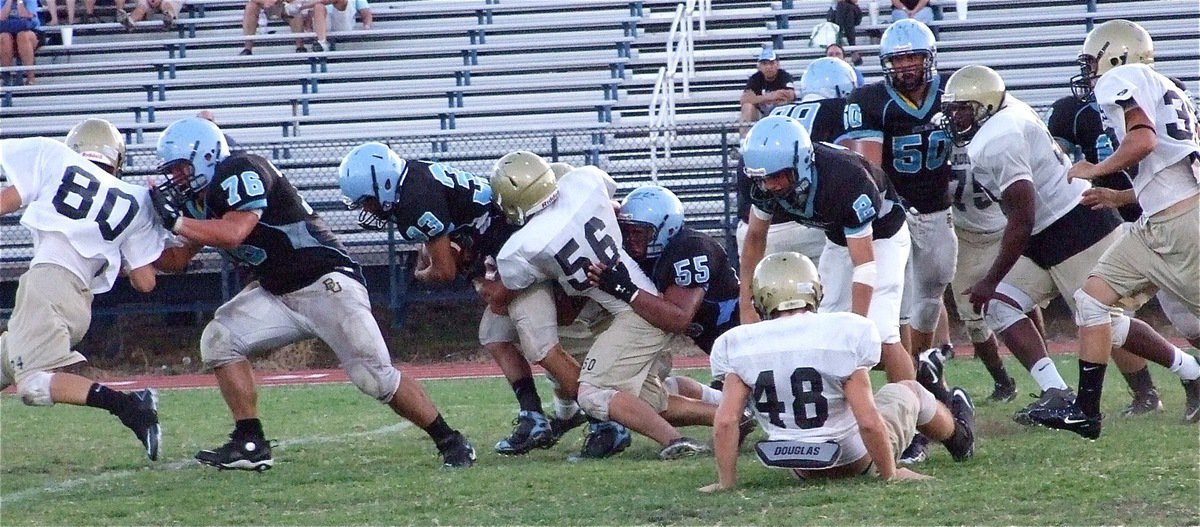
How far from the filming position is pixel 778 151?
5.52 meters

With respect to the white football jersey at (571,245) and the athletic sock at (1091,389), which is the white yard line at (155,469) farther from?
the athletic sock at (1091,389)

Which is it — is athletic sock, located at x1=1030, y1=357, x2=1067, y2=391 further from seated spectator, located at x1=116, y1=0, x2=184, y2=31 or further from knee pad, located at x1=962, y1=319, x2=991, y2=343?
seated spectator, located at x1=116, y1=0, x2=184, y2=31

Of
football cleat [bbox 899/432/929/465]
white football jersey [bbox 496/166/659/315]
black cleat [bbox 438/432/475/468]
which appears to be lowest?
black cleat [bbox 438/432/475/468]

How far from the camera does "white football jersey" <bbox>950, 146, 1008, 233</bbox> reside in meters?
7.31

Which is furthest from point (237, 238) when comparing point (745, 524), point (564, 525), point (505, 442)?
point (745, 524)

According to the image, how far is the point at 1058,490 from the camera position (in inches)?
184

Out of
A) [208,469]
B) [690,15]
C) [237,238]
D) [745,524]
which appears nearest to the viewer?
[745,524]

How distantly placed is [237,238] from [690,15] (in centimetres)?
925

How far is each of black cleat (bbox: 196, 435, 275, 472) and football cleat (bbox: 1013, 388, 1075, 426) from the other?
10.4ft

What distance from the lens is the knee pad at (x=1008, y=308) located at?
7008 mm

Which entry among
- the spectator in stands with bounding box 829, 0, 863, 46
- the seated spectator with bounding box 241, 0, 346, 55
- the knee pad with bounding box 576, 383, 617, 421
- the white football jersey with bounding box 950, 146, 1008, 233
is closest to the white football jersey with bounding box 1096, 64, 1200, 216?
the white football jersey with bounding box 950, 146, 1008, 233

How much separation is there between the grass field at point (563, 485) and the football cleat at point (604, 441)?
8cm

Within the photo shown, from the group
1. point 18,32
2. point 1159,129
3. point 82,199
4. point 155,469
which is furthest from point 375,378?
point 18,32

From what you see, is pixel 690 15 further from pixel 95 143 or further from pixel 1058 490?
pixel 1058 490
